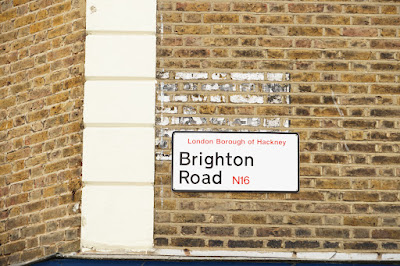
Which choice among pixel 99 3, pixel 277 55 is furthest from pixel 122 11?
pixel 277 55

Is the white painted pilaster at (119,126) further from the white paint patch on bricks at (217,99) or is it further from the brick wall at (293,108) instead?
the white paint patch on bricks at (217,99)

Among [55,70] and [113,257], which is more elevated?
[55,70]

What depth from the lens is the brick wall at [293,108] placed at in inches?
261

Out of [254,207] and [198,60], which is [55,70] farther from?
[254,207]

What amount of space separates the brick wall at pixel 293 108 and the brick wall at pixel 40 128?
66cm

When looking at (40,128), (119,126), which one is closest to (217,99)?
(119,126)

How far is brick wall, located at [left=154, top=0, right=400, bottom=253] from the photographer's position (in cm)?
662

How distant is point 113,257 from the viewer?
6.44 m

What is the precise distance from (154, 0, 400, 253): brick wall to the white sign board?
6 cm

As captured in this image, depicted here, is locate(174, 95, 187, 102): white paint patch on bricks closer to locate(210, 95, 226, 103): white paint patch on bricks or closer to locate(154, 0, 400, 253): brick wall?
locate(154, 0, 400, 253): brick wall

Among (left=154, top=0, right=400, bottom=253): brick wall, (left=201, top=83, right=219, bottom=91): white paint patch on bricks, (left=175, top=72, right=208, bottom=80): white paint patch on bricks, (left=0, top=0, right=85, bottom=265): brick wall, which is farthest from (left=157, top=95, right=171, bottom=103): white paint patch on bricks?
(left=0, top=0, right=85, bottom=265): brick wall

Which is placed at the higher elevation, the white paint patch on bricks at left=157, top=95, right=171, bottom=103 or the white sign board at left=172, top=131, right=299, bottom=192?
the white paint patch on bricks at left=157, top=95, right=171, bottom=103

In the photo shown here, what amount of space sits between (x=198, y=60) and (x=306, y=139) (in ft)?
3.42

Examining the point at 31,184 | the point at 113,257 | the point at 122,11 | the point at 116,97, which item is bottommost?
the point at 113,257
